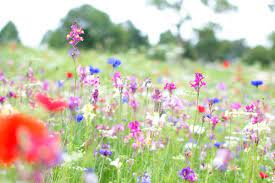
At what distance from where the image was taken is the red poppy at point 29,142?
3.11 ft

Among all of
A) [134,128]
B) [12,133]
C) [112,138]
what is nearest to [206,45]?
[112,138]

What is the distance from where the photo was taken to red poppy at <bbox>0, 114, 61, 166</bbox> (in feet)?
3.11

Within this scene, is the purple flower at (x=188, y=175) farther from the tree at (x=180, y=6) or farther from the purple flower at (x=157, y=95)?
the tree at (x=180, y=6)

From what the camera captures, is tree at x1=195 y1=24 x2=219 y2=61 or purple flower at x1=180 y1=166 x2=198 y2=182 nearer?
purple flower at x1=180 y1=166 x2=198 y2=182

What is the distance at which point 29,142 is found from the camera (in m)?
0.93

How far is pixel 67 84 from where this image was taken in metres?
5.83

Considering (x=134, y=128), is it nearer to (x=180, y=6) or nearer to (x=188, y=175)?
(x=188, y=175)

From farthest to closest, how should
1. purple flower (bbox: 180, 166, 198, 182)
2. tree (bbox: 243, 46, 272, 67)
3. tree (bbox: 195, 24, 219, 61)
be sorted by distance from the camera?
tree (bbox: 195, 24, 219, 61), tree (bbox: 243, 46, 272, 67), purple flower (bbox: 180, 166, 198, 182)

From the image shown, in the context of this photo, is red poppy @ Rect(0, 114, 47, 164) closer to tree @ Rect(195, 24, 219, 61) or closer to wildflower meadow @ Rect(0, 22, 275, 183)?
wildflower meadow @ Rect(0, 22, 275, 183)

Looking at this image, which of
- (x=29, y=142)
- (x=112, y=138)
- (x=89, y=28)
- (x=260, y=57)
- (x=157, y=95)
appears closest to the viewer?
(x=29, y=142)

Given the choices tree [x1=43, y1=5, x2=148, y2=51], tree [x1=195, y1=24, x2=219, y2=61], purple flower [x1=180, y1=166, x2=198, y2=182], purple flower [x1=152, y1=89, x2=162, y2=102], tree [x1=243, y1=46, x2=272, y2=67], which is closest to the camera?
purple flower [x1=180, y1=166, x2=198, y2=182]

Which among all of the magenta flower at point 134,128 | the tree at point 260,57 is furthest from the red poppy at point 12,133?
the tree at point 260,57

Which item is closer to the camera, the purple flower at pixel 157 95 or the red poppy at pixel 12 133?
the red poppy at pixel 12 133

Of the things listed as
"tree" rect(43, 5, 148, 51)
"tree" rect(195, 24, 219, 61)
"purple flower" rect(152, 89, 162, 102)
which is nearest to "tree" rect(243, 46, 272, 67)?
"tree" rect(195, 24, 219, 61)
